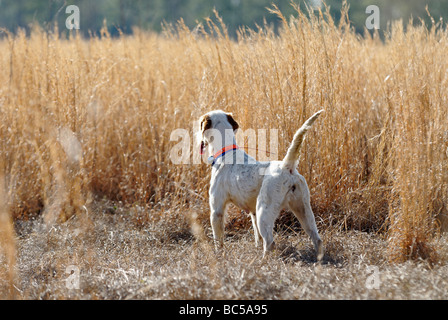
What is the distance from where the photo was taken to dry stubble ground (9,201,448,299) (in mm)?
2668

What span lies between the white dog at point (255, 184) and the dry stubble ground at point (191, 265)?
237 mm

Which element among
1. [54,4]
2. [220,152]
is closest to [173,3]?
[54,4]

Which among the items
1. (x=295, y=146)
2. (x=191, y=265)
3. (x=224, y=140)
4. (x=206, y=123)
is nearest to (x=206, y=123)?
(x=206, y=123)

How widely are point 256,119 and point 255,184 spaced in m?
1.11

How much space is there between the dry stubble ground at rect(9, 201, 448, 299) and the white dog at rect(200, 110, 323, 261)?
0.24m

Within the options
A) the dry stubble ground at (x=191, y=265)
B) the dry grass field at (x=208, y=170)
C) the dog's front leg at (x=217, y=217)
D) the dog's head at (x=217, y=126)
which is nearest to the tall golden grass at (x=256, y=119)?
the dry grass field at (x=208, y=170)

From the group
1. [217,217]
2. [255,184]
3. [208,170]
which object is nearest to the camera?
[255,184]

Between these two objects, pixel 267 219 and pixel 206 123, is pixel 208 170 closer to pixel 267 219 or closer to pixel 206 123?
pixel 206 123

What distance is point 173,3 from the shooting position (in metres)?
24.9

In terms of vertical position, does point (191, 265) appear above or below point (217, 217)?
below

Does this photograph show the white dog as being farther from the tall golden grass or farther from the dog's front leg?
the tall golden grass

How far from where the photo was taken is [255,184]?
3385mm
